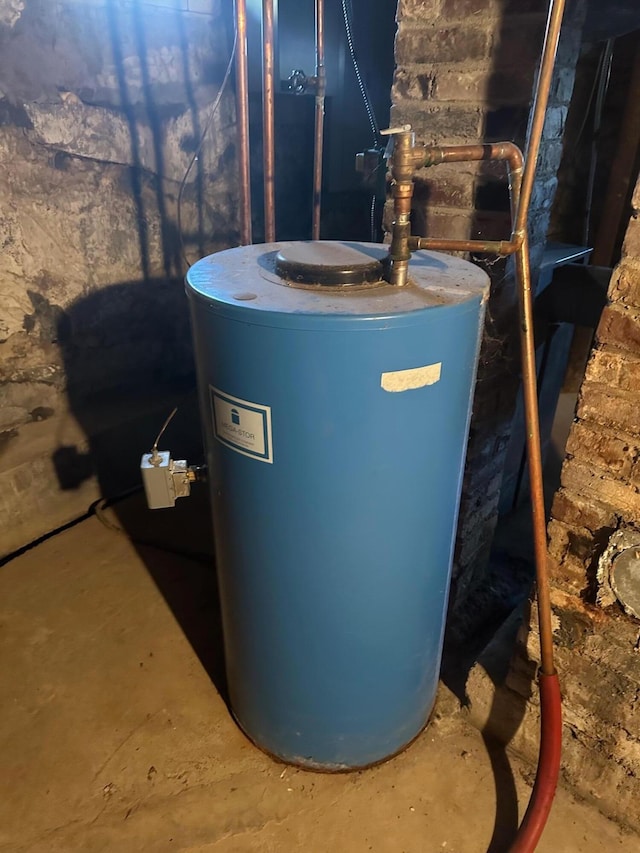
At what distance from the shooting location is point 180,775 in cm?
131

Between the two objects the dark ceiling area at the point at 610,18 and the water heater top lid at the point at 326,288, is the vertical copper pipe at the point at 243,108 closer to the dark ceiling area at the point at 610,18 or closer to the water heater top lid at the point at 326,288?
the water heater top lid at the point at 326,288

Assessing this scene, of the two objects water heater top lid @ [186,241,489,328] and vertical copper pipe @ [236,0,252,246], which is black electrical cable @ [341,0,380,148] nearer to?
vertical copper pipe @ [236,0,252,246]

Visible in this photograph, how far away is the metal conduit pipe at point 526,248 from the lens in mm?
890

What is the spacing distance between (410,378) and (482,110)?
70 cm

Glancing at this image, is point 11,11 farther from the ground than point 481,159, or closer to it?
farther from the ground

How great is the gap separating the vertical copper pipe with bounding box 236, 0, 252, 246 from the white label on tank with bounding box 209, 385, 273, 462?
71cm

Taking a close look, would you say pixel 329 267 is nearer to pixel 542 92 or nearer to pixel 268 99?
pixel 542 92

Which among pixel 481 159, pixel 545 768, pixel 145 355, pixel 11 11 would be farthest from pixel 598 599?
pixel 11 11

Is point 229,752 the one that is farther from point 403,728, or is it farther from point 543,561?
point 543,561

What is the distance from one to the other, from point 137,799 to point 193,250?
184cm

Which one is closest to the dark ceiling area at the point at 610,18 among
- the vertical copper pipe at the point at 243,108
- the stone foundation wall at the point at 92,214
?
the vertical copper pipe at the point at 243,108

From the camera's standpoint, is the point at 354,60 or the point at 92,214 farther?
the point at 354,60

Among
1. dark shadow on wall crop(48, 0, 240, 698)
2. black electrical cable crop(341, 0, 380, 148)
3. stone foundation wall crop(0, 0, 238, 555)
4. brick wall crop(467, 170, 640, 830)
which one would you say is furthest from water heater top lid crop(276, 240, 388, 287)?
black electrical cable crop(341, 0, 380, 148)

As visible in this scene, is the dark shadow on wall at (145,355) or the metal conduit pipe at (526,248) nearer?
the metal conduit pipe at (526,248)
